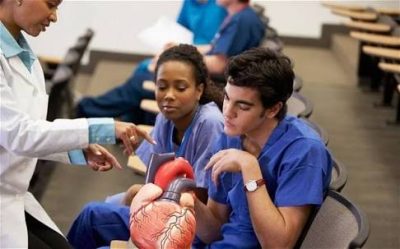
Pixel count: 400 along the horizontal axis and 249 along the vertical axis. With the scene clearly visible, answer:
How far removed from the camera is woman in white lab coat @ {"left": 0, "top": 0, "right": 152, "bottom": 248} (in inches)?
67.0

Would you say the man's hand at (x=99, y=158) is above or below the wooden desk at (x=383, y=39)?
above

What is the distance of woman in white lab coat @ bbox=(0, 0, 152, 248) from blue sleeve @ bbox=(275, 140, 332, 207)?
38 cm

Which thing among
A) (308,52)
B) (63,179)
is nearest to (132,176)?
(63,179)

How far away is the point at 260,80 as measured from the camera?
1.92m

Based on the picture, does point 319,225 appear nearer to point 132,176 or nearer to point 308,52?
point 132,176

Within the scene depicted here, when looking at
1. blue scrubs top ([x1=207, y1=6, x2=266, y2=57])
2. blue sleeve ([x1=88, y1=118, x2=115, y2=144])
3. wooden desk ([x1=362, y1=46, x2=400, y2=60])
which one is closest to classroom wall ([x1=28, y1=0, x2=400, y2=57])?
wooden desk ([x1=362, y1=46, x2=400, y2=60])

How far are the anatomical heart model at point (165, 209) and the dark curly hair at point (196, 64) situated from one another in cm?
61

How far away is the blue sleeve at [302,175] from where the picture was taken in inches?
73.3

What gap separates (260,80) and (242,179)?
275mm

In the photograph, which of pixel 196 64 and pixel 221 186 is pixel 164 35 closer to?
pixel 196 64

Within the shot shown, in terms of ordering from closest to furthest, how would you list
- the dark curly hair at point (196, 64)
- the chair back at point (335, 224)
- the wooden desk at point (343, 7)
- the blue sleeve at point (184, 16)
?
the chair back at point (335, 224), the dark curly hair at point (196, 64), the blue sleeve at point (184, 16), the wooden desk at point (343, 7)

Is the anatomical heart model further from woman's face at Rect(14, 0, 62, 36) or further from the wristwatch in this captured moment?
woman's face at Rect(14, 0, 62, 36)

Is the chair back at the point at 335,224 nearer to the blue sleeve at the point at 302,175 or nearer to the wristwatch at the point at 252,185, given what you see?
the blue sleeve at the point at 302,175

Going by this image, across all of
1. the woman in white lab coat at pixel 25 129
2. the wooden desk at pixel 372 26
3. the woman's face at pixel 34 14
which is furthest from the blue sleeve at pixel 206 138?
the wooden desk at pixel 372 26
